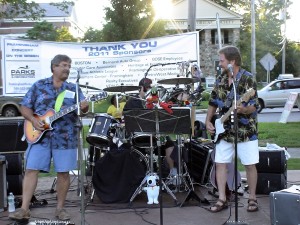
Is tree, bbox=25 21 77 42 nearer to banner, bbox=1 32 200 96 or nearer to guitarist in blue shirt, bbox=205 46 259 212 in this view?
banner, bbox=1 32 200 96

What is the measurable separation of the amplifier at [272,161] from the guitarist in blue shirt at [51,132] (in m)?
2.63

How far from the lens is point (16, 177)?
269 inches

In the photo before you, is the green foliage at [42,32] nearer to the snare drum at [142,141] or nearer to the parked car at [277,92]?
the parked car at [277,92]

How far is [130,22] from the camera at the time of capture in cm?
2723

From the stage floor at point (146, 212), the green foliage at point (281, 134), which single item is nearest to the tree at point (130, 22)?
the green foliage at point (281, 134)

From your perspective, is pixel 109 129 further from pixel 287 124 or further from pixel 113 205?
pixel 287 124

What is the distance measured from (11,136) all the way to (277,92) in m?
17.6

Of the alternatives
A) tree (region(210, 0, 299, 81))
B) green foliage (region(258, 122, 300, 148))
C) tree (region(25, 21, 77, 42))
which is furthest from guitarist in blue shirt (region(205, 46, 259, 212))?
tree (region(210, 0, 299, 81))

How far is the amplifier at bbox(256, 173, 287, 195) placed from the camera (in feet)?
21.3

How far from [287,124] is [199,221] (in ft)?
33.6

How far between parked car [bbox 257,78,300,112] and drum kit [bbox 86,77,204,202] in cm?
1592

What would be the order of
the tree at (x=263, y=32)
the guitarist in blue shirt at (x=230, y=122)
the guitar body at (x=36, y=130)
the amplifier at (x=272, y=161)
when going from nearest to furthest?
the guitar body at (x=36, y=130), the guitarist in blue shirt at (x=230, y=122), the amplifier at (x=272, y=161), the tree at (x=263, y=32)

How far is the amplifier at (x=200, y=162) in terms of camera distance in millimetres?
7375

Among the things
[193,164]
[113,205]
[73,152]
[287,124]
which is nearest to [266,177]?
[193,164]
